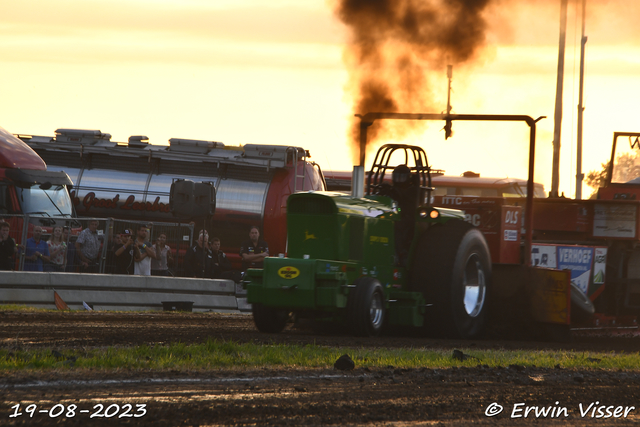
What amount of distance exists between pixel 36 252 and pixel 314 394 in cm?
1018

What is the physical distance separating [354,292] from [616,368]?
9.21 ft

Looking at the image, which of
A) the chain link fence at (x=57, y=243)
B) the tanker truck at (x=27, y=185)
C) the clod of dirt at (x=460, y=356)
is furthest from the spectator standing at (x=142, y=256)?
the clod of dirt at (x=460, y=356)

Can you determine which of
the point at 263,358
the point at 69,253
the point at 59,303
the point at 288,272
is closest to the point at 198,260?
the point at 69,253

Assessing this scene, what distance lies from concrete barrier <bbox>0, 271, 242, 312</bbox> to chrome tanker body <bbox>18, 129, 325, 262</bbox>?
6.13 metres

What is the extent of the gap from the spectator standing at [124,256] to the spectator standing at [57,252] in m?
0.84

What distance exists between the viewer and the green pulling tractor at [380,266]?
9.99m

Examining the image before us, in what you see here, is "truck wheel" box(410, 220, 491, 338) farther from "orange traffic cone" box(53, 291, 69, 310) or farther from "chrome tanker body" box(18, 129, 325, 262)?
"chrome tanker body" box(18, 129, 325, 262)

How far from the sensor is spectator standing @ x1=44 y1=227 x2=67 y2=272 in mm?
15141

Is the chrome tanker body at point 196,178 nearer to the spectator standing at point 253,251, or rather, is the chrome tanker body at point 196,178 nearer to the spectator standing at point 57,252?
the spectator standing at point 253,251

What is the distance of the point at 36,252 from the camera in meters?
15.1

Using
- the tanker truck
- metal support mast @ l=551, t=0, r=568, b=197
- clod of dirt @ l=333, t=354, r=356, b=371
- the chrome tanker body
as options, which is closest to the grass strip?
clod of dirt @ l=333, t=354, r=356, b=371

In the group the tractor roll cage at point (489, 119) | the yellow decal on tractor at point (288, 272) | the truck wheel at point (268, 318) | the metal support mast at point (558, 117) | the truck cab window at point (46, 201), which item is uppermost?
the metal support mast at point (558, 117)

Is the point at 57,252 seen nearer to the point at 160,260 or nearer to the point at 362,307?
the point at 160,260

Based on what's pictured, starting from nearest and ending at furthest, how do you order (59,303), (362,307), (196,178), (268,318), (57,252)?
(362,307)
(268,318)
(59,303)
(57,252)
(196,178)
